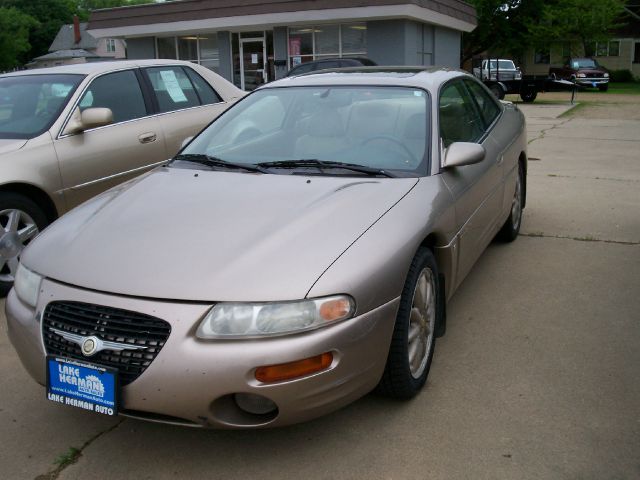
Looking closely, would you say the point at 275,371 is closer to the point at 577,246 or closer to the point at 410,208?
the point at 410,208

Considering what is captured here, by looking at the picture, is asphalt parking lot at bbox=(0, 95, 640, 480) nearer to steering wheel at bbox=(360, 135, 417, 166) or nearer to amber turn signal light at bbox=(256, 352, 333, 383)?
amber turn signal light at bbox=(256, 352, 333, 383)

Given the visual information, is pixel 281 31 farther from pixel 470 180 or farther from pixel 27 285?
pixel 27 285

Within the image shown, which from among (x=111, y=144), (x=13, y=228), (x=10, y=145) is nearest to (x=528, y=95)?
(x=111, y=144)

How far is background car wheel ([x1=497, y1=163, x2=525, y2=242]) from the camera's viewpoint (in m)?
5.46

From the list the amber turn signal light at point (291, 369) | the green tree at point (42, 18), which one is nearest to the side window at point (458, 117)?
the amber turn signal light at point (291, 369)

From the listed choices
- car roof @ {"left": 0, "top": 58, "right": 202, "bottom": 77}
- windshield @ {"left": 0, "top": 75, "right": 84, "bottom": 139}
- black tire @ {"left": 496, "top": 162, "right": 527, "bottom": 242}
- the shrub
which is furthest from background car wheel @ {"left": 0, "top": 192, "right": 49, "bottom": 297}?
the shrub

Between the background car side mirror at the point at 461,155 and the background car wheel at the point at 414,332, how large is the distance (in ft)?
1.98

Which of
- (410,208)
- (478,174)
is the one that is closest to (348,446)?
(410,208)

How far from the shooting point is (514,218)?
557 cm

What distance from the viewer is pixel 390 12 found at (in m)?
18.3

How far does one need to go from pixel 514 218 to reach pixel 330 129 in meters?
2.37

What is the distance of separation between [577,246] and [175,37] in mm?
20245

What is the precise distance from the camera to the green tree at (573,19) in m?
39.3

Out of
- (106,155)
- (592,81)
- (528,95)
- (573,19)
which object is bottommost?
(528,95)
